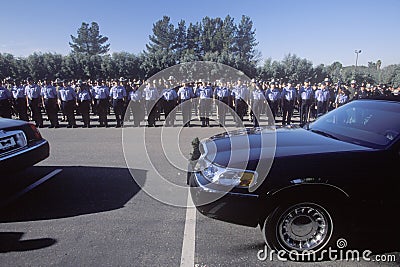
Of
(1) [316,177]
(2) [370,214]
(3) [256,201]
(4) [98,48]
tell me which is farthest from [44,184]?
(4) [98,48]

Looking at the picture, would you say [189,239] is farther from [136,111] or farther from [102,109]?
[102,109]

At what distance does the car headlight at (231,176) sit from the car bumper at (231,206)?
90 millimetres

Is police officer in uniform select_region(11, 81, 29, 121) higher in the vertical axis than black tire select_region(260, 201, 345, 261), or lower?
higher

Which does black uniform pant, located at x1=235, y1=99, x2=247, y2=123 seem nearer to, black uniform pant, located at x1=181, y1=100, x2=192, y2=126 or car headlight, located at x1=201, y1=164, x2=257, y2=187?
black uniform pant, located at x1=181, y1=100, x2=192, y2=126

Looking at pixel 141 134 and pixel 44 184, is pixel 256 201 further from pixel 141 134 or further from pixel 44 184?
pixel 141 134

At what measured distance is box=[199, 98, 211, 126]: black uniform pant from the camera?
10.8 metres

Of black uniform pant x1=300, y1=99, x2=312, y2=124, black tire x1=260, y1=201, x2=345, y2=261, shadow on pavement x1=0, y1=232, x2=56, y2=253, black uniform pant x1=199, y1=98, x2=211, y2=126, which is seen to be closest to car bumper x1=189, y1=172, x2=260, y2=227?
black tire x1=260, y1=201, x2=345, y2=261

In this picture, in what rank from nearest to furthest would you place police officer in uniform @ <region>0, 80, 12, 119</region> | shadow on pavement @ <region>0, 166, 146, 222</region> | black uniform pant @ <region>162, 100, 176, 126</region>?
shadow on pavement @ <region>0, 166, 146, 222</region> → police officer in uniform @ <region>0, 80, 12, 119</region> → black uniform pant @ <region>162, 100, 176, 126</region>

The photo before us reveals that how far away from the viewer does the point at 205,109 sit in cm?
1105

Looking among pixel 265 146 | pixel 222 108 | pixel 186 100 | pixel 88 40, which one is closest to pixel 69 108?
pixel 186 100

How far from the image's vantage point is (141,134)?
30.3ft

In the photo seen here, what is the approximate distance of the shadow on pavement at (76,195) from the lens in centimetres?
345

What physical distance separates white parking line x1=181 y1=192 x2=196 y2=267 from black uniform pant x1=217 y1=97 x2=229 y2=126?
774cm

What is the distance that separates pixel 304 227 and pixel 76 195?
3143mm
